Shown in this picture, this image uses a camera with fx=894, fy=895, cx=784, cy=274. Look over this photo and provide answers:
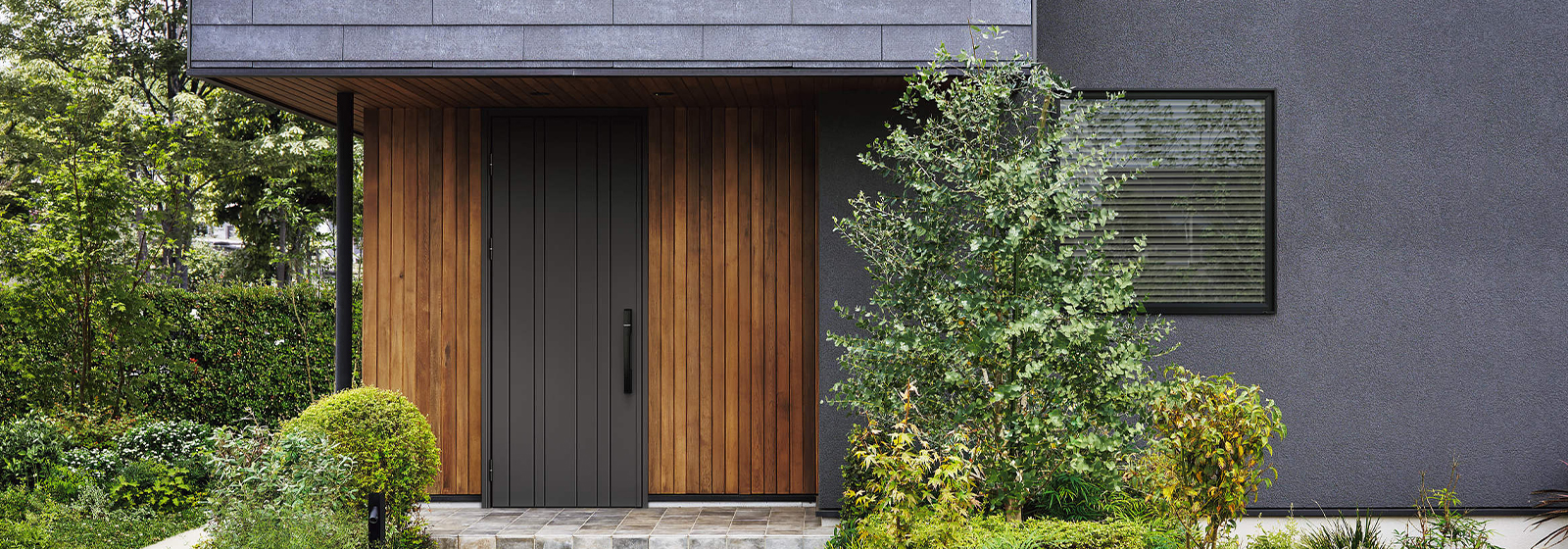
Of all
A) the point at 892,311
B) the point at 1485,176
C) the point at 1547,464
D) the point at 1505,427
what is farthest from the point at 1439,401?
the point at 892,311

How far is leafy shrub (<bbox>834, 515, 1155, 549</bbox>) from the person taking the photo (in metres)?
3.35

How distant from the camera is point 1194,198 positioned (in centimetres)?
485

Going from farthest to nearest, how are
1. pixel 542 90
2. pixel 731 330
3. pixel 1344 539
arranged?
pixel 731 330
pixel 542 90
pixel 1344 539

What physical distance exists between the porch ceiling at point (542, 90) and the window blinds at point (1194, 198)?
1379 millimetres

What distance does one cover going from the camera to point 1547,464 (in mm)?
4758

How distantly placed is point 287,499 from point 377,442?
49cm

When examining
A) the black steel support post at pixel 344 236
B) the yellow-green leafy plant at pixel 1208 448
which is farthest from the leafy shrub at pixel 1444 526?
the black steel support post at pixel 344 236

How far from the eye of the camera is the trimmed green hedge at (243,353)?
24.0 ft

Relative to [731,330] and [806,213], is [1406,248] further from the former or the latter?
[731,330]

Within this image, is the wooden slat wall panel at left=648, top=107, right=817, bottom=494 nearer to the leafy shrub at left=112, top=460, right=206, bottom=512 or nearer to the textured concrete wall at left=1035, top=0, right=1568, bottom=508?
the textured concrete wall at left=1035, top=0, right=1568, bottom=508

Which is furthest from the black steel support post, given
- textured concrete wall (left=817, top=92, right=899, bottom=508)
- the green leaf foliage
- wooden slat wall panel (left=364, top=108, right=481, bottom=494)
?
the green leaf foliage

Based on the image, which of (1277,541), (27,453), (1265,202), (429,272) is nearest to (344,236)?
(429,272)

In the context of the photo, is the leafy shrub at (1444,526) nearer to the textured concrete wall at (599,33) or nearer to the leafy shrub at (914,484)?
the leafy shrub at (914,484)

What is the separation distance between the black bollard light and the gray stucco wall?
403 cm
